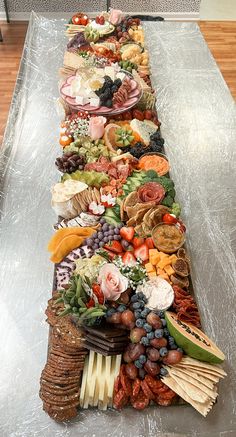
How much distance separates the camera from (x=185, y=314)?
9.15ft

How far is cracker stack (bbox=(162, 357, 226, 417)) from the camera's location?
8.07 ft

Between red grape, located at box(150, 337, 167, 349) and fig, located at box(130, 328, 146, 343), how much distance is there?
2.5 inches

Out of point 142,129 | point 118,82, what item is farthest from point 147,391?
point 118,82

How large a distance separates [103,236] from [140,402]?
1.07 metres

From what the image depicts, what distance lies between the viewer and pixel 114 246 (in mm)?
3062

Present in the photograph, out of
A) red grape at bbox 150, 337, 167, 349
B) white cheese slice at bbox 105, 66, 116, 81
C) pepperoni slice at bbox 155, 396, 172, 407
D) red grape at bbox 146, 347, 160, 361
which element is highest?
white cheese slice at bbox 105, 66, 116, 81

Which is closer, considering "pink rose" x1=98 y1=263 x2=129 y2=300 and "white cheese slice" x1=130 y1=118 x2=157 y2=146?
"pink rose" x1=98 y1=263 x2=129 y2=300

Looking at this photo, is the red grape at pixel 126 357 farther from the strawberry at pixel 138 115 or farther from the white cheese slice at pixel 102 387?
the strawberry at pixel 138 115

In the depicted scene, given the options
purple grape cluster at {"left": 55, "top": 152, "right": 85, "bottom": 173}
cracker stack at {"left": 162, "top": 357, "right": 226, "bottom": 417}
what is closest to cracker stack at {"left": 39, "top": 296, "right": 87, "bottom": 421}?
cracker stack at {"left": 162, "top": 357, "right": 226, "bottom": 417}

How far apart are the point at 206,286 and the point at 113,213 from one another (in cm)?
80

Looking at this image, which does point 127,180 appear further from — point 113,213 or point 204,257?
point 204,257

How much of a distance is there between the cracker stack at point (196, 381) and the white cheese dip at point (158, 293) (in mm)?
328

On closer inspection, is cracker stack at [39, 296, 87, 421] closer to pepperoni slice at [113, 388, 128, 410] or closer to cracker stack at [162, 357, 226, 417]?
pepperoni slice at [113, 388, 128, 410]

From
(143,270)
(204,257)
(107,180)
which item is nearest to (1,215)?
(107,180)
